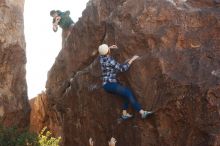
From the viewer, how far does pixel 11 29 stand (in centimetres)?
1631

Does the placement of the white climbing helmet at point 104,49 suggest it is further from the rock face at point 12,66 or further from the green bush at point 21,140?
the rock face at point 12,66

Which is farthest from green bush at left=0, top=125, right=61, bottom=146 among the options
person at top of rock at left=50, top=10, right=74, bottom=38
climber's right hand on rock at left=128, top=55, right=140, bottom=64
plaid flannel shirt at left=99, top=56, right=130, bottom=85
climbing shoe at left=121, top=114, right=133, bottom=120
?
person at top of rock at left=50, top=10, right=74, bottom=38

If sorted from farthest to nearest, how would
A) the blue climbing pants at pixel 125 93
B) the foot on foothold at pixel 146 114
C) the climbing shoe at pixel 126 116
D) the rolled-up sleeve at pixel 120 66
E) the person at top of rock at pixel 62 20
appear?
the person at top of rock at pixel 62 20 → the climbing shoe at pixel 126 116 → the rolled-up sleeve at pixel 120 66 → the blue climbing pants at pixel 125 93 → the foot on foothold at pixel 146 114

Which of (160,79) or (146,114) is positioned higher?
(160,79)

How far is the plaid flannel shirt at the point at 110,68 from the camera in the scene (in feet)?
36.9

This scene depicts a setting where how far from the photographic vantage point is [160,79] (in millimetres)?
10812

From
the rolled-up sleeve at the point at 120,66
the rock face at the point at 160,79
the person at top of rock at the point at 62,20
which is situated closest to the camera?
the rock face at the point at 160,79

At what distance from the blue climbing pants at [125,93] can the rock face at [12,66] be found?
5739 mm

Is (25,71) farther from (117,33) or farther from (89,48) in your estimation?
(117,33)

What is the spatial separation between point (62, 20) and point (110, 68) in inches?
252

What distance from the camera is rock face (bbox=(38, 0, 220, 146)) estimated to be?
1012cm

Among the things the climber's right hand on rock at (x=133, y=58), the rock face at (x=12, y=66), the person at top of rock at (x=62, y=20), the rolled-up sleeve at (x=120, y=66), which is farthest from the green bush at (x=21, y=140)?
the person at top of rock at (x=62, y=20)

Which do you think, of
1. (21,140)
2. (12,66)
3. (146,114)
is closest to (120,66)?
(146,114)

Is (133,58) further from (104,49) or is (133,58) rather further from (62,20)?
(62,20)
